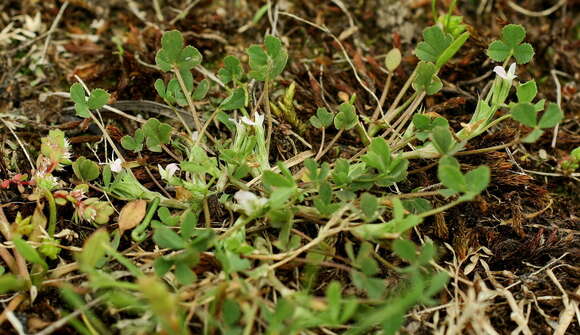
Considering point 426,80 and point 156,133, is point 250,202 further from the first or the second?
point 426,80

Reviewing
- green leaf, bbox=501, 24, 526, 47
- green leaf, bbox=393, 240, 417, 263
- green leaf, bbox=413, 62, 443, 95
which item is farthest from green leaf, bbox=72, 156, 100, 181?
green leaf, bbox=501, 24, 526, 47

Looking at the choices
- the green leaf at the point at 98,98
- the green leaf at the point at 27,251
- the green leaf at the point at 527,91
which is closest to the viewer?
the green leaf at the point at 27,251

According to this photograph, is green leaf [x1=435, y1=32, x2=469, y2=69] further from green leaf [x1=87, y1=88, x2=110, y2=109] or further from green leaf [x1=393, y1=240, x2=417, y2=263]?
green leaf [x1=87, y1=88, x2=110, y2=109]

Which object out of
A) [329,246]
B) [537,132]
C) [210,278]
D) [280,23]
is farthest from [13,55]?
[537,132]

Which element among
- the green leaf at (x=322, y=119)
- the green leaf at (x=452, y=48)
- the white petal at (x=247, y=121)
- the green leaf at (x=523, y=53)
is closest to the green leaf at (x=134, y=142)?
the white petal at (x=247, y=121)

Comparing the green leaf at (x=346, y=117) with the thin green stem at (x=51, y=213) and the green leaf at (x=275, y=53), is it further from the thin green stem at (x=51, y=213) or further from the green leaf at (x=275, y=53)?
the thin green stem at (x=51, y=213)

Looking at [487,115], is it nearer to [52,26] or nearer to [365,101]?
[365,101]
